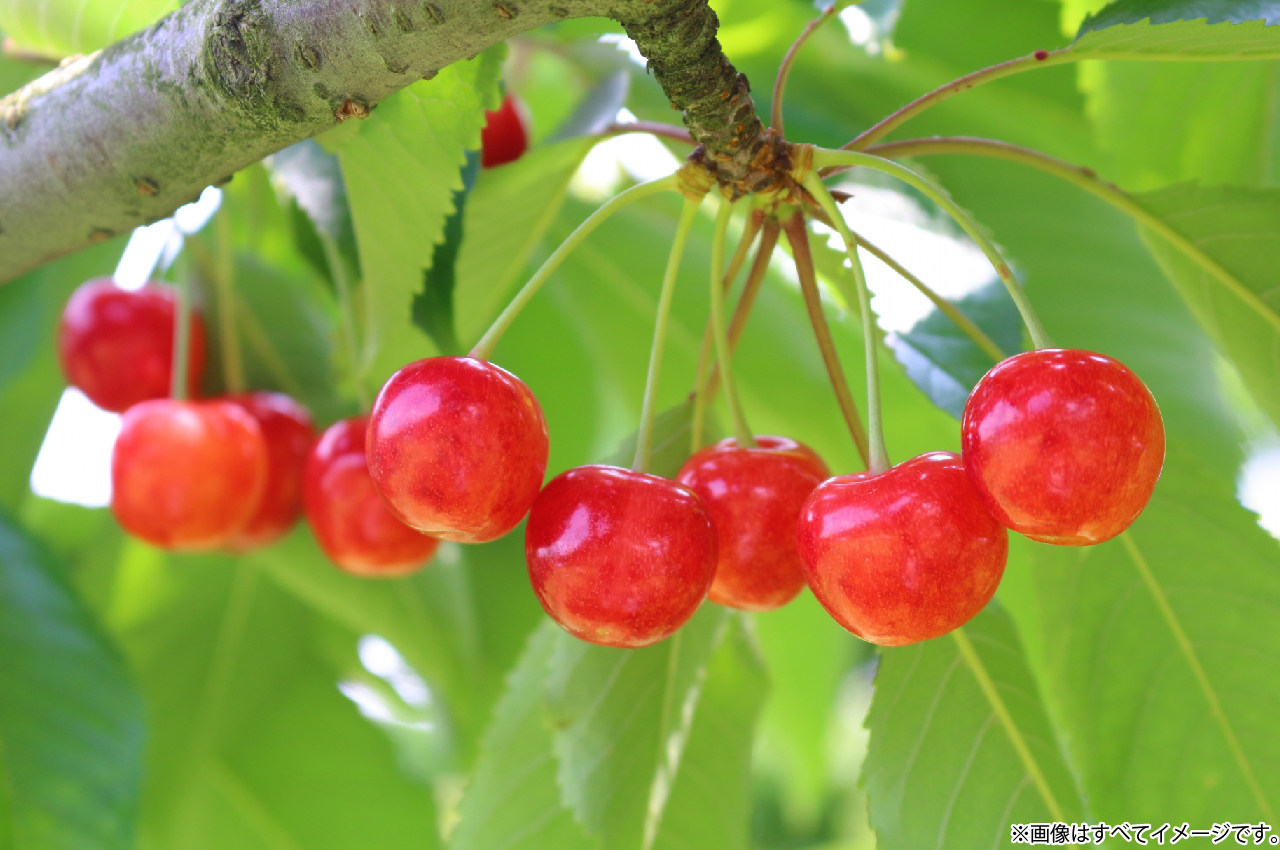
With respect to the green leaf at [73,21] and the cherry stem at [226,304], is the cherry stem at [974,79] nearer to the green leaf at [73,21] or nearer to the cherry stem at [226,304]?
the green leaf at [73,21]

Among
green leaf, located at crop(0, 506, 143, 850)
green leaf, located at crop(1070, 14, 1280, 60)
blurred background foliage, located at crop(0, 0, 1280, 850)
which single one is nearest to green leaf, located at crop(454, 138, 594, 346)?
blurred background foliage, located at crop(0, 0, 1280, 850)

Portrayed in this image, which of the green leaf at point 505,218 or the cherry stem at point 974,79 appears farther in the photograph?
the green leaf at point 505,218

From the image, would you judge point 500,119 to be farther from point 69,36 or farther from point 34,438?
point 34,438

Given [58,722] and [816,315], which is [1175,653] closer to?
[816,315]

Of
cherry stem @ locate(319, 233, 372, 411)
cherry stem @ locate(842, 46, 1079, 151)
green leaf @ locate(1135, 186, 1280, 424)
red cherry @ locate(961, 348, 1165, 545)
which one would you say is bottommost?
red cherry @ locate(961, 348, 1165, 545)

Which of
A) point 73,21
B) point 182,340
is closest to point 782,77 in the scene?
point 73,21

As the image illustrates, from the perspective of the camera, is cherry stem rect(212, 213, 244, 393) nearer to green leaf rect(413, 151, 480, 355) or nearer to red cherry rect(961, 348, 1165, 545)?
green leaf rect(413, 151, 480, 355)

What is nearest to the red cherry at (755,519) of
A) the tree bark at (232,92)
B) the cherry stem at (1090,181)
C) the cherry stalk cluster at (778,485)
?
the cherry stalk cluster at (778,485)
